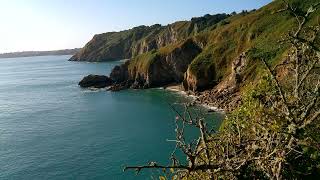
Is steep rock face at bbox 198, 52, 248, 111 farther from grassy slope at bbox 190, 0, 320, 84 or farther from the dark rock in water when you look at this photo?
the dark rock in water

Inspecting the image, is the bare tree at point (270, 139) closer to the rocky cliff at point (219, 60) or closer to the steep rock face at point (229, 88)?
the rocky cliff at point (219, 60)

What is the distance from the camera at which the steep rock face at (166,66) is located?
5069 inches

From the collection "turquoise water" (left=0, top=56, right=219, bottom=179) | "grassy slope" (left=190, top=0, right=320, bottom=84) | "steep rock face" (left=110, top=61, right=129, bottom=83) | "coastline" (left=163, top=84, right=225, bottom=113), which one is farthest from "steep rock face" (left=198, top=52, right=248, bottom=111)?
"steep rock face" (left=110, top=61, right=129, bottom=83)

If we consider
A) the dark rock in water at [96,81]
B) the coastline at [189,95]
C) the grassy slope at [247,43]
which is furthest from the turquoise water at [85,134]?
the grassy slope at [247,43]

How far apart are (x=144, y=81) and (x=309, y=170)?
386 ft

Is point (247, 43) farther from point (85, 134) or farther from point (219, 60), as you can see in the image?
point (85, 134)

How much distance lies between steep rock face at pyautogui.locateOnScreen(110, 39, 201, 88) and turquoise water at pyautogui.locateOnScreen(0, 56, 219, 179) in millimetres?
8480

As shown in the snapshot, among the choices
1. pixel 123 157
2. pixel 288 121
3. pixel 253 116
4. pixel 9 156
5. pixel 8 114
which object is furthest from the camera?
pixel 8 114

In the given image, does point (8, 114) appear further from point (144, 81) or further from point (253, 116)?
point (253, 116)

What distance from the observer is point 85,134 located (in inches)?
2982

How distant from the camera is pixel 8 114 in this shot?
4028 inches


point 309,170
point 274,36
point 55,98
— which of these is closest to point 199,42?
point 274,36

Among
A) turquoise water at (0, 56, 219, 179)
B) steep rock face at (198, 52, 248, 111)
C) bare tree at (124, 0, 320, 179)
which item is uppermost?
bare tree at (124, 0, 320, 179)

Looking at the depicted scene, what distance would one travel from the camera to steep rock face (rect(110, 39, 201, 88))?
422ft
